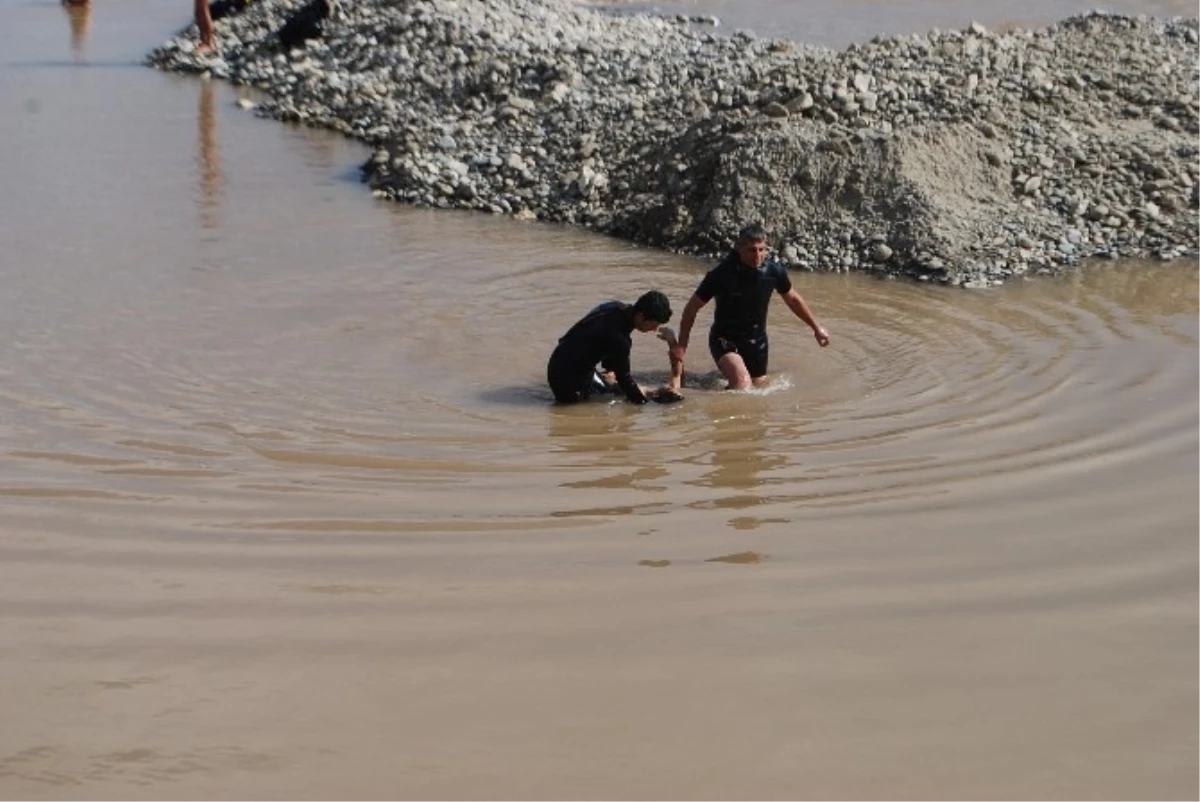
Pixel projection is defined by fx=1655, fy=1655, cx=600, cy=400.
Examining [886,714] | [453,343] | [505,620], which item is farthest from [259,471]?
[886,714]

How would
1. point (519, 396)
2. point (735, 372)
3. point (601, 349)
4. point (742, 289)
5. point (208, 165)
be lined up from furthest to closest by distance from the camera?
point (208, 165) → point (742, 289) → point (735, 372) → point (519, 396) → point (601, 349)

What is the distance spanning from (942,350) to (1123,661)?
5149mm

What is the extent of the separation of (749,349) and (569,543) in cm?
346

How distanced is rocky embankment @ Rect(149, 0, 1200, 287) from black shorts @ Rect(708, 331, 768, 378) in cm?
300

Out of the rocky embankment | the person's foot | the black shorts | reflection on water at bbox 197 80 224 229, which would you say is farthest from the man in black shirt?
reflection on water at bbox 197 80 224 229

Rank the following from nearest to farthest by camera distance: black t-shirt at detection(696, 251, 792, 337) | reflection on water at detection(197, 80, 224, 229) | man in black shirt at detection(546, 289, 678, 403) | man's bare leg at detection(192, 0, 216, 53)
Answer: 1. man in black shirt at detection(546, 289, 678, 403)
2. black t-shirt at detection(696, 251, 792, 337)
3. reflection on water at detection(197, 80, 224, 229)
4. man's bare leg at detection(192, 0, 216, 53)

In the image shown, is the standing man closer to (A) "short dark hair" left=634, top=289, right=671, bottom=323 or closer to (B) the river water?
(B) the river water

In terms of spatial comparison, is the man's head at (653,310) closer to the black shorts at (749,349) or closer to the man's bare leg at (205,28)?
the black shorts at (749,349)

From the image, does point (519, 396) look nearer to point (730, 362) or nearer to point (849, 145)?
point (730, 362)

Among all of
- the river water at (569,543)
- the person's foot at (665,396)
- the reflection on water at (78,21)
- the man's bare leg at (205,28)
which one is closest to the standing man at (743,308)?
the river water at (569,543)

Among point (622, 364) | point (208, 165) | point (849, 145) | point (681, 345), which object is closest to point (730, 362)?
point (681, 345)

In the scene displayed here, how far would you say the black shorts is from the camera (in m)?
10.8

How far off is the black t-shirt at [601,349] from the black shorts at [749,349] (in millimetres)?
873

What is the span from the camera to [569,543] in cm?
771
